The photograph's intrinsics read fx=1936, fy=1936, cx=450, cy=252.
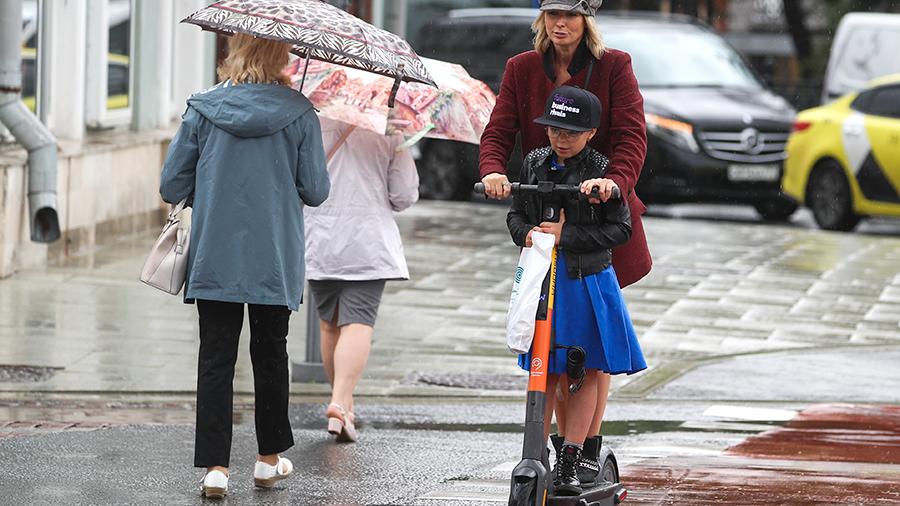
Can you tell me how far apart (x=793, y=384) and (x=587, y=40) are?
4.37m

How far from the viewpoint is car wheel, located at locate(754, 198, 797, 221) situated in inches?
837

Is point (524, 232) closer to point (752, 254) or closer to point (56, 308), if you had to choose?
point (56, 308)

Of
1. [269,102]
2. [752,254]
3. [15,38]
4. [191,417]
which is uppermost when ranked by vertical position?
[269,102]

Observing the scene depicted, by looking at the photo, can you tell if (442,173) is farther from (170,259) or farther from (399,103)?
(170,259)

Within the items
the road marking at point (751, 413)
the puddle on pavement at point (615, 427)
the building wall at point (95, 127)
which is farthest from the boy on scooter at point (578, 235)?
the building wall at point (95, 127)

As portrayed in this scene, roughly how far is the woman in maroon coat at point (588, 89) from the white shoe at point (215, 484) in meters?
1.27

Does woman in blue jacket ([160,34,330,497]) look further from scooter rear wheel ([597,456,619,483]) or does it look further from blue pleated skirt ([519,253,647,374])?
scooter rear wheel ([597,456,619,483])

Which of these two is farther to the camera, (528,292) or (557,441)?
(557,441)

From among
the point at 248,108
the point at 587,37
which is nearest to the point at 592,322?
the point at 587,37

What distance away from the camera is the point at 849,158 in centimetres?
1989

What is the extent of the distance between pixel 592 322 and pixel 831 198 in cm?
1415

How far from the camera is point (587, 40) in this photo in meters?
6.41

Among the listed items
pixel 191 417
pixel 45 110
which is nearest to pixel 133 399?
pixel 191 417

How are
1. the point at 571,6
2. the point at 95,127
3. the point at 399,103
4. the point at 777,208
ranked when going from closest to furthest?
the point at 571,6
the point at 399,103
the point at 95,127
the point at 777,208
